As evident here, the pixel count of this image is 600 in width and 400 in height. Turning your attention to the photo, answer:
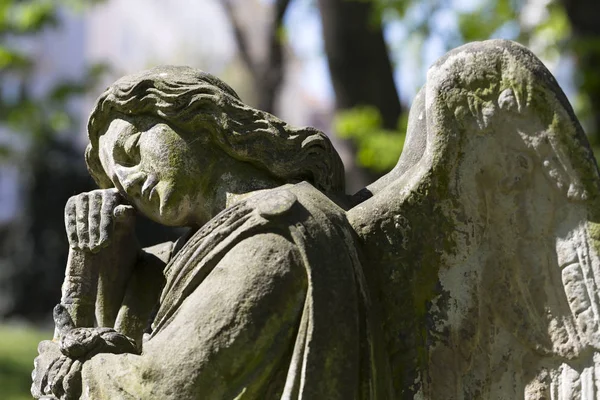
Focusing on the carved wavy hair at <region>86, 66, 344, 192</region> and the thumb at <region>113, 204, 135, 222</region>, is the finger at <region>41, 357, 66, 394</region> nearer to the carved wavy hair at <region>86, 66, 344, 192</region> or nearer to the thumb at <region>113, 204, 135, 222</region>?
the thumb at <region>113, 204, 135, 222</region>

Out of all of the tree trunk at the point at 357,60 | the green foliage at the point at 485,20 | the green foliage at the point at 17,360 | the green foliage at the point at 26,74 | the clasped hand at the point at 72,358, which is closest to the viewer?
the clasped hand at the point at 72,358

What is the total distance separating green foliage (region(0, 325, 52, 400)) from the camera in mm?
10141

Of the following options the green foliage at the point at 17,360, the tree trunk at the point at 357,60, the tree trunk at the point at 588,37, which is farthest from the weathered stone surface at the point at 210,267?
the green foliage at the point at 17,360

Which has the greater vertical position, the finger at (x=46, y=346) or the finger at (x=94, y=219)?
the finger at (x=94, y=219)

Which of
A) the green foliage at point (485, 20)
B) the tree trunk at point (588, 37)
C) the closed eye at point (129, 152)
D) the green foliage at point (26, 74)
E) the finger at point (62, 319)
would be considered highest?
the green foliage at point (26, 74)

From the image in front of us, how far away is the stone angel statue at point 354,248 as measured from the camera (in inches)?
102

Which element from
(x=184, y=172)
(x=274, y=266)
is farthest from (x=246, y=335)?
(x=184, y=172)

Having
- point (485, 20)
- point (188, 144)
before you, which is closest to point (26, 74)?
point (485, 20)

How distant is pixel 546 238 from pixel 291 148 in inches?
31.6

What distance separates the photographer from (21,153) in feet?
49.9

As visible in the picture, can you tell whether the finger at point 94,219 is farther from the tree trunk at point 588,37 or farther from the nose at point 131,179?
the tree trunk at point 588,37

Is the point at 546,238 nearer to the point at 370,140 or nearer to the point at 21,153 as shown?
the point at 370,140

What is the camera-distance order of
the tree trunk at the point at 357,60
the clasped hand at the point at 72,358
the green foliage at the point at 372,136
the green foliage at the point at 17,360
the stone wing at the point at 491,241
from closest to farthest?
the clasped hand at the point at 72,358 → the stone wing at the point at 491,241 → the green foliage at the point at 372,136 → the tree trunk at the point at 357,60 → the green foliage at the point at 17,360

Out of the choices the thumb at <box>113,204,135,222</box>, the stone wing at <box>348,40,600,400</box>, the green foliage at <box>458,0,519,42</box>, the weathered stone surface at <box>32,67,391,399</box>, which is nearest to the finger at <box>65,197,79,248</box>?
the weathered stone surface at <box>32,67,391,399</box>
